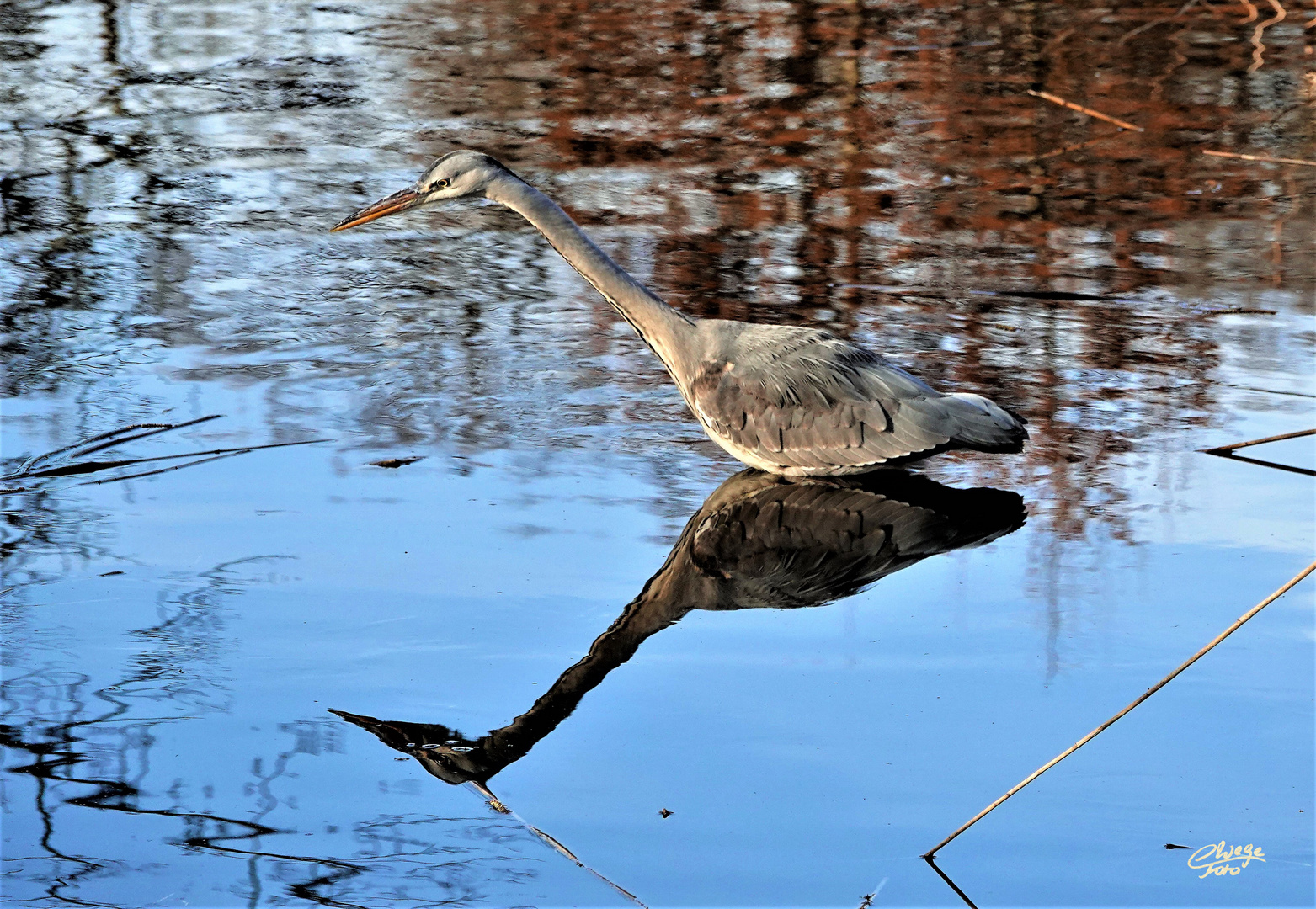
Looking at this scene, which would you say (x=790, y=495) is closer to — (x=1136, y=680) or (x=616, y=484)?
(x=616, y=484)

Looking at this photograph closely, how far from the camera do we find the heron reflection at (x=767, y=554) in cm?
412

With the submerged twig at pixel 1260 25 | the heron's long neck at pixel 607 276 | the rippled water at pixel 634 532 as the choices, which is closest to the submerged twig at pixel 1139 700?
the rippled water at pixel 634 532

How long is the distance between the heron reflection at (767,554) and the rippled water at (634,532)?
0.02 meters

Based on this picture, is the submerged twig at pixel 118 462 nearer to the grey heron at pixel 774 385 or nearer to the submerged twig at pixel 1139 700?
the grey heron at pixel 774 385

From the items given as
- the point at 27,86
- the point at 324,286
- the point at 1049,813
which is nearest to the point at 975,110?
the point at 324,286

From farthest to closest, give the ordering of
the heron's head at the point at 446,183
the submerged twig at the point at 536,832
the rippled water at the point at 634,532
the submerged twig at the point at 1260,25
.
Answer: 1. the heron's head at the point at 446,183
2. the rippled water at the point at 634,532
3. the submerged twig at the point at 536,832
4. the submerged twig at the point at 1260,25

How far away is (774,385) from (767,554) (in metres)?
0.88

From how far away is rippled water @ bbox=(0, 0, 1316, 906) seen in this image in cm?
368

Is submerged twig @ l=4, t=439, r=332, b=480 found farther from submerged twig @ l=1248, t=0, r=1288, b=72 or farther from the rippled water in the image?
submerged twig @ l=1248, t=0, r=1288, b=72

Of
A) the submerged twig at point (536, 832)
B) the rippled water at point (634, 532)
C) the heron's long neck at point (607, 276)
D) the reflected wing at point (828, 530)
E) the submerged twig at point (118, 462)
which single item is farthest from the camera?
the heron's long neck at point (607, 276)

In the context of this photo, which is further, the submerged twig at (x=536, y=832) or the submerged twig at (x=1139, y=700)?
the submerged twig at (x=536, y=832)

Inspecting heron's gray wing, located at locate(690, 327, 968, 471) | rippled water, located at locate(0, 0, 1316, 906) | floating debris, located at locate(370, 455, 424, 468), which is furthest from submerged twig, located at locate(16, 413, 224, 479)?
heron's gray wing, located at locate(690, 327, 968, 471)

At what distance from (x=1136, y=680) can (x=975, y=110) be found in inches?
302

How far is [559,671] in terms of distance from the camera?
4.44 m
